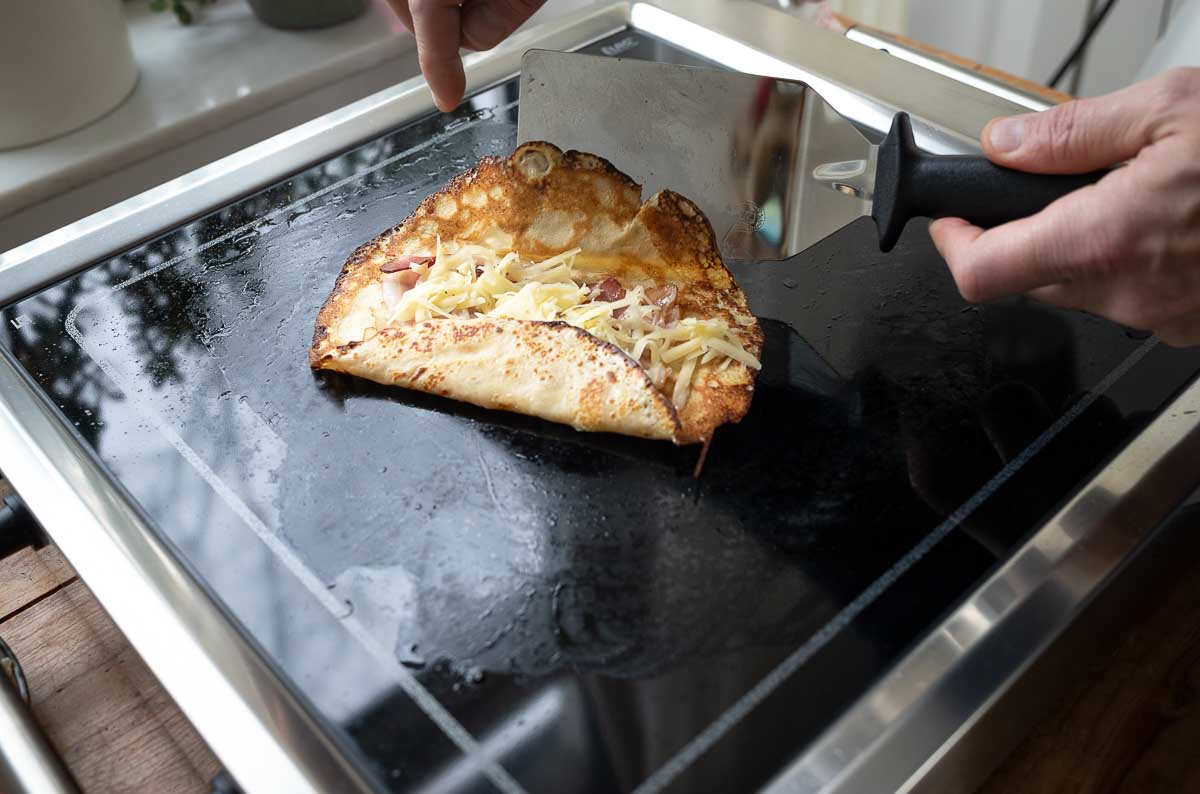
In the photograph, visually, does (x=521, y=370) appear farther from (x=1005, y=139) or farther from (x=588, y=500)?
(x=1005, y=139)

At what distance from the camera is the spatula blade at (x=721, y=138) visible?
98cm

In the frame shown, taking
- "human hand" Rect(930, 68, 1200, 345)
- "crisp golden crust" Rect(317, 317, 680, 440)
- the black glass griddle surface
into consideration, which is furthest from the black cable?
"crisp golden crust" Rect(317, 317, 680, 440)

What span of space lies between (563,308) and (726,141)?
0.23m

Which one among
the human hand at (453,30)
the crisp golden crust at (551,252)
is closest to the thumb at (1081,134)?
the crisp golden crust at (551,252)

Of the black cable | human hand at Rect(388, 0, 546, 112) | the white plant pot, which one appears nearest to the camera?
human hand at Rect(388, 0, 546, 112)

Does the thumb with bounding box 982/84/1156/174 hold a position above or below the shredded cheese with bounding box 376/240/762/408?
above

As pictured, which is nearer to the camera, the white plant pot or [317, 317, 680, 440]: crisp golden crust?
[317, 317, 680, 440]: crisp golden crust

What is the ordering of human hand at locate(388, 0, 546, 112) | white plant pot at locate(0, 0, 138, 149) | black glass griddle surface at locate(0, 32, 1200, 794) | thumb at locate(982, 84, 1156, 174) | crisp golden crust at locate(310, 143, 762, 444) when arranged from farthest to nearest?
white plant pot at locate(0, 0, 138, 149), human hand at locate(388, 0, 546, 112), crisp golden crust at locate(310, 143, 762, 444), thumb at locate(982, 84, 1156, 174), black glass griddle surface at locate(0, 32, 1200, 794)

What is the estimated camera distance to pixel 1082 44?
2084 millimetres

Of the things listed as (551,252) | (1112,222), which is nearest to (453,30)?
(551,252)

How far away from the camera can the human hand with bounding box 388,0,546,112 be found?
3.47 feet

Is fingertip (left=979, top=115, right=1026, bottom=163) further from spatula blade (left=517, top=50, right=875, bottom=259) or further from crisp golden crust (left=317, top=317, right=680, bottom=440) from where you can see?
crisp golden crust (left=317, top=317, right=680, bottom=440)

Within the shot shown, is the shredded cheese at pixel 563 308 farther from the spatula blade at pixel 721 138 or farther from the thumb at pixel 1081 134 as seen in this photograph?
the thumb at pixel 1081 134

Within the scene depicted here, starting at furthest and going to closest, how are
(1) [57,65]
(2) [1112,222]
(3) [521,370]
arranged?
(1) [57,65], (3) [521,370], (2) [1112,222]
